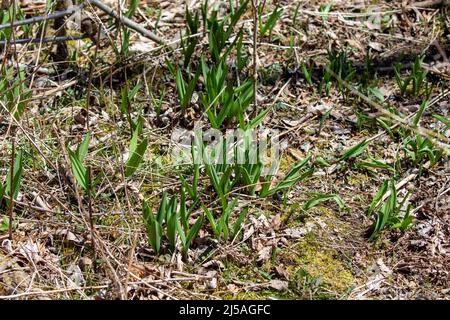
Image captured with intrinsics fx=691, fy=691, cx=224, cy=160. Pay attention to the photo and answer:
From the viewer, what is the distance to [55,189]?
3506 mm

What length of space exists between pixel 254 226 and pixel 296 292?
429 millimetres

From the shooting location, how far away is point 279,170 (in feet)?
12.3

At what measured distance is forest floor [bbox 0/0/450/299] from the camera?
10.3 feet

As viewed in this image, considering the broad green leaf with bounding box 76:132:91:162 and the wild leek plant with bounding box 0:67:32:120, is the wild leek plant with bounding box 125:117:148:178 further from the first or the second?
the wild leek plant with bounding box 0:67:32:120

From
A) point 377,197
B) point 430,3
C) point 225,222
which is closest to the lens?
point 225,222

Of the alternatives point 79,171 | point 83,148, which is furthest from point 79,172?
point 83,148

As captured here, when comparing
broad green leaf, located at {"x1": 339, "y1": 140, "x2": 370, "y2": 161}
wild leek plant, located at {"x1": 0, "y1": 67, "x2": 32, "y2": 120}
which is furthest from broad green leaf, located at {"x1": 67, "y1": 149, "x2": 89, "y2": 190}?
broad green leaf, located at {"x1": 339, "y1": 140, "x2": 370, "y2": 161}

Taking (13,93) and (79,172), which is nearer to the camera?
(79,172)

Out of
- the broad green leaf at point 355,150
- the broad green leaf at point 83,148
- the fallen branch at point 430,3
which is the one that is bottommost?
the broad green leaf at point 355,150

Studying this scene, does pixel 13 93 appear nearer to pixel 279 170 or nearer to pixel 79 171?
pixel 79 171

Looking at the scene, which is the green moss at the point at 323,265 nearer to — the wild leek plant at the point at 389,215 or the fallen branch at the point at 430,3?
the wild leek plant at the point at 389,215

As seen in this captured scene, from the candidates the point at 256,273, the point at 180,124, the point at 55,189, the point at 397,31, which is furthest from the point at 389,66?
the point at 55,189

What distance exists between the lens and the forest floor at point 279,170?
10.3 feet

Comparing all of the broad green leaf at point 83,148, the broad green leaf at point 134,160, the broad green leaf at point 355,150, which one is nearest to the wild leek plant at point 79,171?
the broad green leaf at point 83,148
